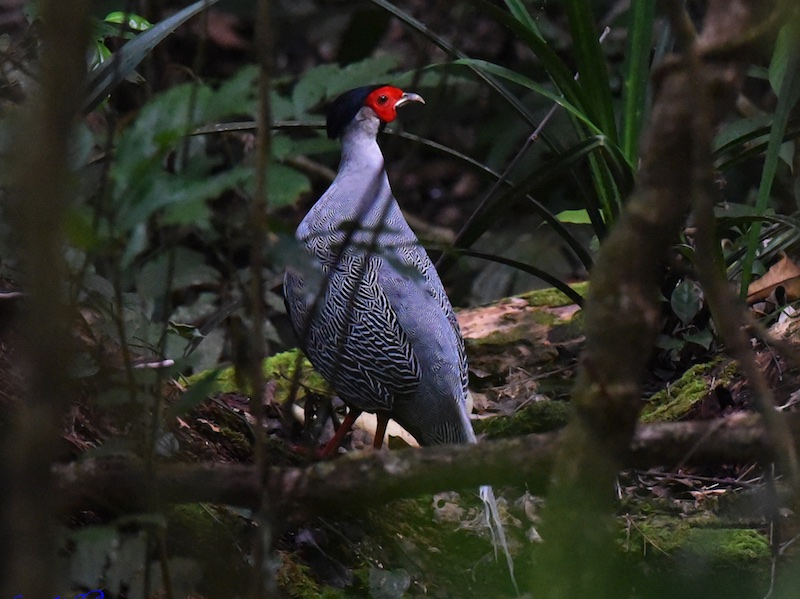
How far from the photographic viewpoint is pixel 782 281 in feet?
11.0

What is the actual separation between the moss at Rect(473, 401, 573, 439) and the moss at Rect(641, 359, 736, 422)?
248 millimetres

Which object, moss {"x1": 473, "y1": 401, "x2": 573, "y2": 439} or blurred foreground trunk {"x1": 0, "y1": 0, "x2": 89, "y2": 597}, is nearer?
blurred foreground trunk {"x1": 0, "y1": 0, "x2": 89, "y2": 597}

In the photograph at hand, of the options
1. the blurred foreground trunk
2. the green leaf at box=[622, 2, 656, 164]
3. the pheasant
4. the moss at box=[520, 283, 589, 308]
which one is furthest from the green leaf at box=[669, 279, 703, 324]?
the blurred foreground trunk

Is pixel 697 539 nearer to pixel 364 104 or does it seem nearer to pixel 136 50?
pixel 136 50

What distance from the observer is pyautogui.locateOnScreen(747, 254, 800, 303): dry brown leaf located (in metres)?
3.35

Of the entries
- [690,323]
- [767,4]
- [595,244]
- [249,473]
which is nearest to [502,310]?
[595,244]

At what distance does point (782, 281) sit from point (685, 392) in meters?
0.56

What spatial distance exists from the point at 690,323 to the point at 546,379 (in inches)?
21.3

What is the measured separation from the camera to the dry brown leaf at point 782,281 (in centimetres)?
335

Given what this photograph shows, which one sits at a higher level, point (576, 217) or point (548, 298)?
point (576, 217)

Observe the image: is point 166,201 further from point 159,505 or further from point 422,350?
point 422,350

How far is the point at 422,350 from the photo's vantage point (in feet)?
10.00

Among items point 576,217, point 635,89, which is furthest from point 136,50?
point 576,217

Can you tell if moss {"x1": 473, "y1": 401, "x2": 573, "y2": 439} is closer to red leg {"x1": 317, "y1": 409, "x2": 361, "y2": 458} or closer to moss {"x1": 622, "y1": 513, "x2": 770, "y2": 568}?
red leg {"x1": 317, "y1": 409, "x2": 361, "y2": 458}
